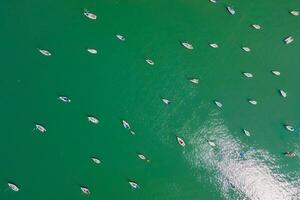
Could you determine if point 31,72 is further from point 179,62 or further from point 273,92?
point 273,92

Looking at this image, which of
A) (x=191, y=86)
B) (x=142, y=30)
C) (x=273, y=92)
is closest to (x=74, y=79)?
(x=142, y=30)

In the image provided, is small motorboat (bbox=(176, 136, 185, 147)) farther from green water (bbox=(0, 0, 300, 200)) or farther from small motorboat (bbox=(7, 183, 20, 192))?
small motorboat (bbox=(7, 183, 20, 192))

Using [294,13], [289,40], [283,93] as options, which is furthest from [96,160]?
[294,13]

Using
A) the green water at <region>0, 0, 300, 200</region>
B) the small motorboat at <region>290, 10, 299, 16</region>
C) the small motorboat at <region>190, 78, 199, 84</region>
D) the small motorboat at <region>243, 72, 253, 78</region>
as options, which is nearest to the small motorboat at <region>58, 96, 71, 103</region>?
the green water at <region>0, 0, 300, 200</region>

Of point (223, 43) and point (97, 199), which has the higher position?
point (223, 43)

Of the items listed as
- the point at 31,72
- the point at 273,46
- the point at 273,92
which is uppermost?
the point at 273,46

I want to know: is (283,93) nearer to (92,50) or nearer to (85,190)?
(92,50)

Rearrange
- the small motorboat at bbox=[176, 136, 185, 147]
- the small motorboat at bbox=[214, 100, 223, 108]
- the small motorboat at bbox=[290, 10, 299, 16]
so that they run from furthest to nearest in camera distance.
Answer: the small motorboat at bbox=[290, 10, 299, 16] → the small motorboat at bbox=[214, 100, 223, 108] → the small motorboat at bbox=[176, 136, 185, 147]

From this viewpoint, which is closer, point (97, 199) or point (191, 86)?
point (97, 199)
